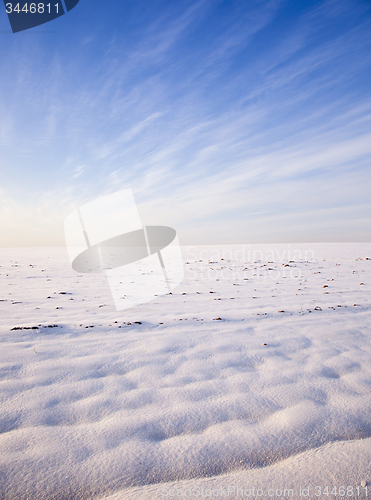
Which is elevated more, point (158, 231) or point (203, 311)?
point (158, 231)

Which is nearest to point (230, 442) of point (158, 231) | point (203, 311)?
point (203, 311)

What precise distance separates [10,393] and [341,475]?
3.03 meters

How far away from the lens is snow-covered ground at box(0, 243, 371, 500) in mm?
1719

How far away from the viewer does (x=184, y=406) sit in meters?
2.46

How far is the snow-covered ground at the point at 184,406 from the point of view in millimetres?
1719

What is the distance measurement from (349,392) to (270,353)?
3.54 feet

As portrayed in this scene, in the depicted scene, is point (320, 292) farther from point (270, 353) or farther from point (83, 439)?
point (83, 439)

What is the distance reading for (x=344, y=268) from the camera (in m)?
12.6

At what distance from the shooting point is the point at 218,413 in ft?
7.75

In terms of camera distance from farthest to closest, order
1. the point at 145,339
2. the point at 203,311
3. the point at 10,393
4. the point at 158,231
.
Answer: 1. the point at 158,231
2. the point at 203,311
3. the point at 145,339
4. the point at 10,393

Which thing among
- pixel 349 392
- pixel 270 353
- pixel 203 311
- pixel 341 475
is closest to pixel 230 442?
pixel 341 475

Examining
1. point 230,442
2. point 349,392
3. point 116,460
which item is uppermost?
point 116,460

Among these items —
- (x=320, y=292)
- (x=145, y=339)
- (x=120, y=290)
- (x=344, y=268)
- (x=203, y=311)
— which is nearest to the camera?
(x=145, y=339)

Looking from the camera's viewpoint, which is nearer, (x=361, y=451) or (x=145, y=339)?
(x=361, y=451)
